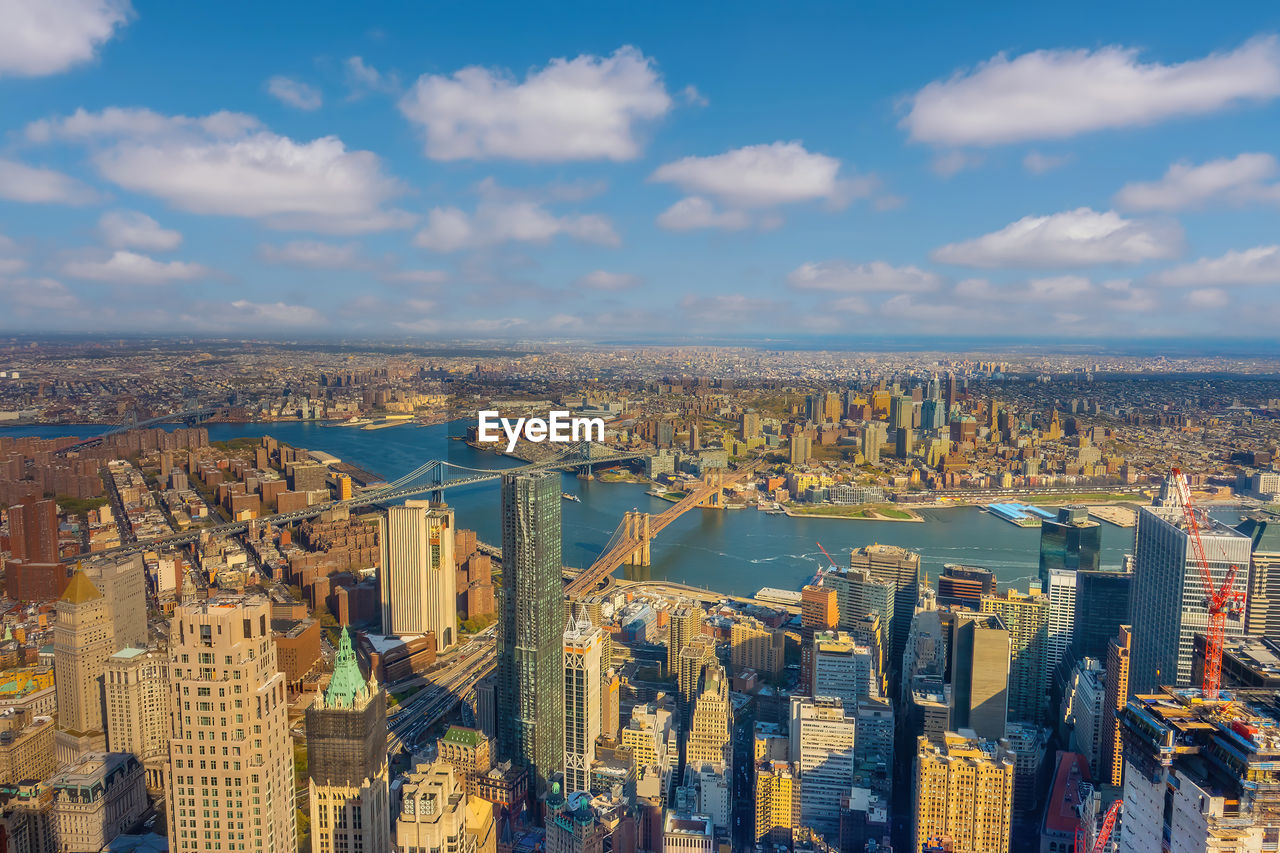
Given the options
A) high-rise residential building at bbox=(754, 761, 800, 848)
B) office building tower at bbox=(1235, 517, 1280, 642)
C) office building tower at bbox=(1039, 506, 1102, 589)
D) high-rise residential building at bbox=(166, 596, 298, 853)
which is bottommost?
high-rise residential building at bbox=(754, 761, 800, 848)

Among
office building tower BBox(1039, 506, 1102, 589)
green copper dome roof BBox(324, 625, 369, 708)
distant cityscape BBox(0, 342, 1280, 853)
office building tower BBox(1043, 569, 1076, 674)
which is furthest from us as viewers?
office building tower BBox(1039, 506, 1102, 589)

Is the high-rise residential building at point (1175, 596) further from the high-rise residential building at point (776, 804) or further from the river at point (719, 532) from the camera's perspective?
the river at point (719, 532)

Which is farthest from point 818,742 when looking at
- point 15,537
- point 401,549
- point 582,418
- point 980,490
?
point 980,490

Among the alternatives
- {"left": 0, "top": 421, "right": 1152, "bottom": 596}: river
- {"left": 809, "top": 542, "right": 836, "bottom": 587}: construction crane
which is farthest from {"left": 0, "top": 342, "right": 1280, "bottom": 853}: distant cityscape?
{"left": 809, "top": 542, "right": 836, "bottom": 587}: construction crane

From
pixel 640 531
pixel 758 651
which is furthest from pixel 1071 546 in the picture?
pixel 640 531

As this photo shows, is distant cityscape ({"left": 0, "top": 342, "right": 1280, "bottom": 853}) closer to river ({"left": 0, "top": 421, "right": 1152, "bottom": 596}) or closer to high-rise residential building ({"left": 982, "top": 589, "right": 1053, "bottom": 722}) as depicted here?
high-rise residential building ({"left": 982, "top": 589, "right": 1053, "bottom": 722})

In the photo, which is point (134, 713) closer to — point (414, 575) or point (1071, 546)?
point (414, 575)

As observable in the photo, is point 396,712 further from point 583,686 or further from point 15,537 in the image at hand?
point 15,537

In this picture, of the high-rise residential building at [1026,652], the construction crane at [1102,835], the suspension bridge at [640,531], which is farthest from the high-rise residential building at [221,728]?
the high-rise residential building at [1026,652]
